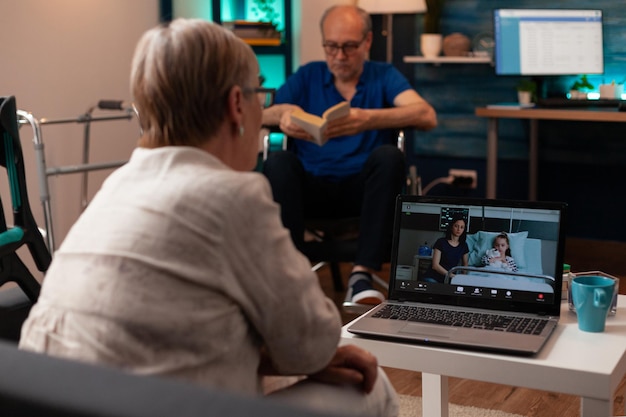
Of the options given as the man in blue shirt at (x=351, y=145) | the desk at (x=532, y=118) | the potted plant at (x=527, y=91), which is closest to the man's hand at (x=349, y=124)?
the man in blue shirt at (x=351, y=145)

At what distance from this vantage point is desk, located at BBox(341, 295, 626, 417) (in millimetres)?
1535

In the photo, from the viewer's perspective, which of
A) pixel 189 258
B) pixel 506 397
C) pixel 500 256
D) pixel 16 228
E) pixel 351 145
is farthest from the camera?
pixel 351 145

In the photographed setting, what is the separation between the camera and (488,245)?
75.3 inches

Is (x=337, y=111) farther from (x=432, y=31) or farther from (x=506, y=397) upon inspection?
(x=432, y=31)

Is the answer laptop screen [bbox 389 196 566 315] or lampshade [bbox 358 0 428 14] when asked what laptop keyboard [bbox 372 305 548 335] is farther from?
lampshade [bbox 358 0 428 14]

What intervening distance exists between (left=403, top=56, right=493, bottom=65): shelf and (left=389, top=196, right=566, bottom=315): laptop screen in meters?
2.67

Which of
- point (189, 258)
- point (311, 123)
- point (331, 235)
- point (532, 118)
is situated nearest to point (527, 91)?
point (532, 118)

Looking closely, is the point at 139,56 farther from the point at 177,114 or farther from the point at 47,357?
the point at 47,357

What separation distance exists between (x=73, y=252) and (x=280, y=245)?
10.2 inches

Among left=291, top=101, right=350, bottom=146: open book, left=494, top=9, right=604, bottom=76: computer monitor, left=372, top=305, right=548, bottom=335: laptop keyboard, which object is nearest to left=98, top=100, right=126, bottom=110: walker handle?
left=291, top=101, right=350, bottom=146: open book

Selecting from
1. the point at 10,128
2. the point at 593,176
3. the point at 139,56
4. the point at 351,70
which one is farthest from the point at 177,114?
the point at 593,176

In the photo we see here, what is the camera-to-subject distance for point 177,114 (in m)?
1.25

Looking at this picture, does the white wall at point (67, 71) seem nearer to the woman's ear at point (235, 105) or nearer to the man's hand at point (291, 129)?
the man's hand at point (291, 129)

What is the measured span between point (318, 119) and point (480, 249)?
1405 mm
